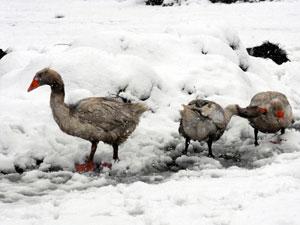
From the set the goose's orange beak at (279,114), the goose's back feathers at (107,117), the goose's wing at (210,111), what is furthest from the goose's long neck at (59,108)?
the goose's orange beak at (279,114)

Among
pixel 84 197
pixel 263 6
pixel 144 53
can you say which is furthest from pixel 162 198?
pixel 263 6

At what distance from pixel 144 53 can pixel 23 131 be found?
13.1 feet

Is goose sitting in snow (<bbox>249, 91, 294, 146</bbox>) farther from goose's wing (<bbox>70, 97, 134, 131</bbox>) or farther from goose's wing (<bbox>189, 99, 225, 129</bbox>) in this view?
goose's wing (<bbox>70, 97, 134, 131</bbox>)

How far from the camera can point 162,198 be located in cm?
551

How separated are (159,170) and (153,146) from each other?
0.80 m

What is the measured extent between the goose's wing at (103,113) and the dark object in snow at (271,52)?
883 centimetres

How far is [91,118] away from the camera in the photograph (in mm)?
6965

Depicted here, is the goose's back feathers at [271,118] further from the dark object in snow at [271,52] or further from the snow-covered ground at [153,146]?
the dark object in snow at [271,52]

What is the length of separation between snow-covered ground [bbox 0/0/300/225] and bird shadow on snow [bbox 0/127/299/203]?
16mm

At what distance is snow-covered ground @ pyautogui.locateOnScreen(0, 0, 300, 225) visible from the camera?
16.9ft

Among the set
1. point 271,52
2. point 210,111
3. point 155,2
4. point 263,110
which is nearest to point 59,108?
point 210,111

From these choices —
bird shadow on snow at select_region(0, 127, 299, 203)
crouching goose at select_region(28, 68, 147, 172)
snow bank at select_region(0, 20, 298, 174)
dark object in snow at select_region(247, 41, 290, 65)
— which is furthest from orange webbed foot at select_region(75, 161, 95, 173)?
dark object in snow at select_region(247, 41, 290, 65)

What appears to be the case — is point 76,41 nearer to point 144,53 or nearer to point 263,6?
point 144,53

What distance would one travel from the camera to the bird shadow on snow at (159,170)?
20.3 feet
